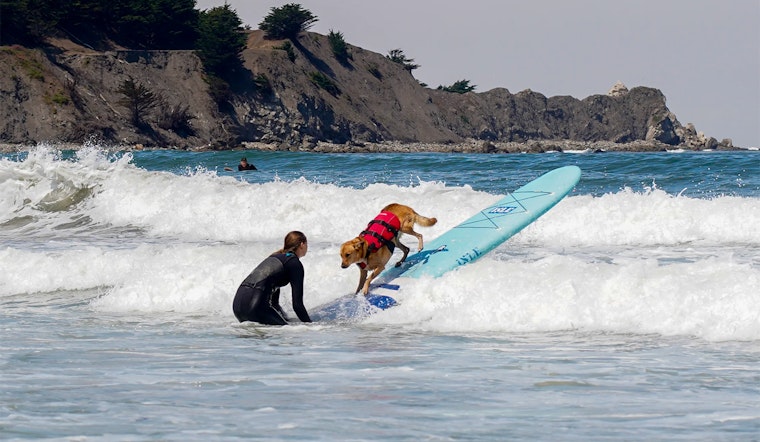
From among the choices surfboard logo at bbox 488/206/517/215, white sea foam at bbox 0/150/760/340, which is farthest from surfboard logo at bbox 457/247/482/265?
surfboard logo at bbox 488/206/517/215

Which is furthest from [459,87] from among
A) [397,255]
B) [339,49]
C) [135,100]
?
[397,255]

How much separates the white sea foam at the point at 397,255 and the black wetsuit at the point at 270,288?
0.90 m

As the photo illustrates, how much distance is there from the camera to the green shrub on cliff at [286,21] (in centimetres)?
10031

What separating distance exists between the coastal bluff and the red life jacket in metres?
61.7

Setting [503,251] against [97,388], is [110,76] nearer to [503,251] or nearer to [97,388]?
[503,251]

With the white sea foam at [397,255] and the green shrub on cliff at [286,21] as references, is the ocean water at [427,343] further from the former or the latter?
the green shrub on cliff at [286,21]

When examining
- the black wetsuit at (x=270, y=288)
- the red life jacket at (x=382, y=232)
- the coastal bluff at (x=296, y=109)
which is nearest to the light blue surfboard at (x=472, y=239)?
the red life jacket at (x=382, y=232)

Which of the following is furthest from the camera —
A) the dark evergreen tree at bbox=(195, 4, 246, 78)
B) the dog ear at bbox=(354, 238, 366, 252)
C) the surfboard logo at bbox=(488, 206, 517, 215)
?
the dark evergreen tree at bbox=(195, 4, 246, 78)

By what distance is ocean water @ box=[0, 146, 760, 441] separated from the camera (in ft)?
17.3

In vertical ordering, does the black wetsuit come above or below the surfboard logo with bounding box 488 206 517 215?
below

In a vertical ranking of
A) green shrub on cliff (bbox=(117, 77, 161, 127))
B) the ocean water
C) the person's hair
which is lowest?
the ocean water

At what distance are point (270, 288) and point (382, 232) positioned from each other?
1.26 meters

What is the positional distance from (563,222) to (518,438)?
11.4 metres

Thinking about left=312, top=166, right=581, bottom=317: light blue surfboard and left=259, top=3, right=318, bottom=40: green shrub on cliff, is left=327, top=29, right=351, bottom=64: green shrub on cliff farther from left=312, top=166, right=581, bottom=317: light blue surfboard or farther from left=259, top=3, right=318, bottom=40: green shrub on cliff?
left=312, top=166, right=581, bottom=317: light blue surfboard
